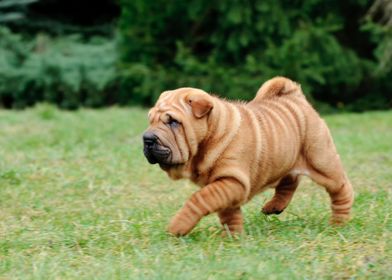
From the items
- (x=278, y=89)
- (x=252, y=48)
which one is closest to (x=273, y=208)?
(x=278, y=89)

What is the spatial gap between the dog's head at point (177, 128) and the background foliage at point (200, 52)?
10957mm

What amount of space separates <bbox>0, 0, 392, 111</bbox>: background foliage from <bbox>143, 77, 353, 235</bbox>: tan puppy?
10221 mm

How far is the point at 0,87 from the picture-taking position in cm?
1900

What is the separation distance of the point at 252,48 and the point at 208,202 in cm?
1237

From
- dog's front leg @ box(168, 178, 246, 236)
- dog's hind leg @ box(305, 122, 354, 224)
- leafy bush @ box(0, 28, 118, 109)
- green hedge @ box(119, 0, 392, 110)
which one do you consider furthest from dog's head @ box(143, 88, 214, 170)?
leafy bush @ box(0, 28, 118, 109)

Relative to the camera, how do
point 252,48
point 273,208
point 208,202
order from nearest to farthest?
point 208,202
point 273,208
point 252,48

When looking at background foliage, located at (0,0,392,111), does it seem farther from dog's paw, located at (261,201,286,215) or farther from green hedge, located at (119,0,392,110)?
dog's paw, located at (261,201,286,215)

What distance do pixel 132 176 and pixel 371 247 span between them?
162 inches

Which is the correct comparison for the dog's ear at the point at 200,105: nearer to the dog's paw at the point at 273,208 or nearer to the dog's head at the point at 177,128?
the dog's head at the point at 177,128

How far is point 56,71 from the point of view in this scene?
18844 millimetres

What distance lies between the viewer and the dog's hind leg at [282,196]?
6.50m

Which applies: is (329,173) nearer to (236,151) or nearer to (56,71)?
(236,151)

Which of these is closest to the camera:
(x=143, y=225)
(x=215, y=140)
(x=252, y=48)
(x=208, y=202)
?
(x=208, y=202)

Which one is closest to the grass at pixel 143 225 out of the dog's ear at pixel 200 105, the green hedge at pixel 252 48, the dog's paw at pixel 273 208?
the dog's paw at pixel 273 208
